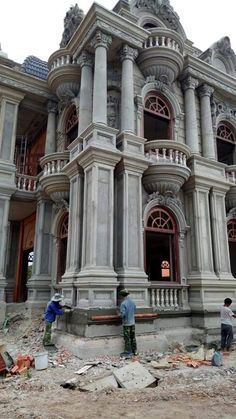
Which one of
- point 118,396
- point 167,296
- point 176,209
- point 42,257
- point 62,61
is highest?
point 62,61

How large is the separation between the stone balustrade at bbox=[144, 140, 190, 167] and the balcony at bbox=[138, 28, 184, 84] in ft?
9.33

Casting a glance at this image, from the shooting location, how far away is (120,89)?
10.5m

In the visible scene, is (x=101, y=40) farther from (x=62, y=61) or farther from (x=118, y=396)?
(x=118, y=396)

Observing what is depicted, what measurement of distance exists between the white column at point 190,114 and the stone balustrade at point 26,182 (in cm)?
579

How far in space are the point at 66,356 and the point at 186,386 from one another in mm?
2781

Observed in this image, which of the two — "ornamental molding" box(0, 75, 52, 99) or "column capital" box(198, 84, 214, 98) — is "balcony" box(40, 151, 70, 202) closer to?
"ornamental molding" box(0, 75, 52, 99)

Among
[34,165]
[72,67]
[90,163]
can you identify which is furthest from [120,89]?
[34,165]

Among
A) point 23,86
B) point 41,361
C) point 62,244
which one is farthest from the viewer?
point 23,86

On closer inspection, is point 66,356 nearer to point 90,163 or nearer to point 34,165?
point 90,163

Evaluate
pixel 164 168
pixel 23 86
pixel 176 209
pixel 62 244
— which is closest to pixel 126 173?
pixel 164 168

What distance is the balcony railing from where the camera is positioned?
8984 millimetres

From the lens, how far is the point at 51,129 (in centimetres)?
1273

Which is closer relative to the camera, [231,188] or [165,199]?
[165,199]

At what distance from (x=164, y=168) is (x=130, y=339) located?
4.80 m
